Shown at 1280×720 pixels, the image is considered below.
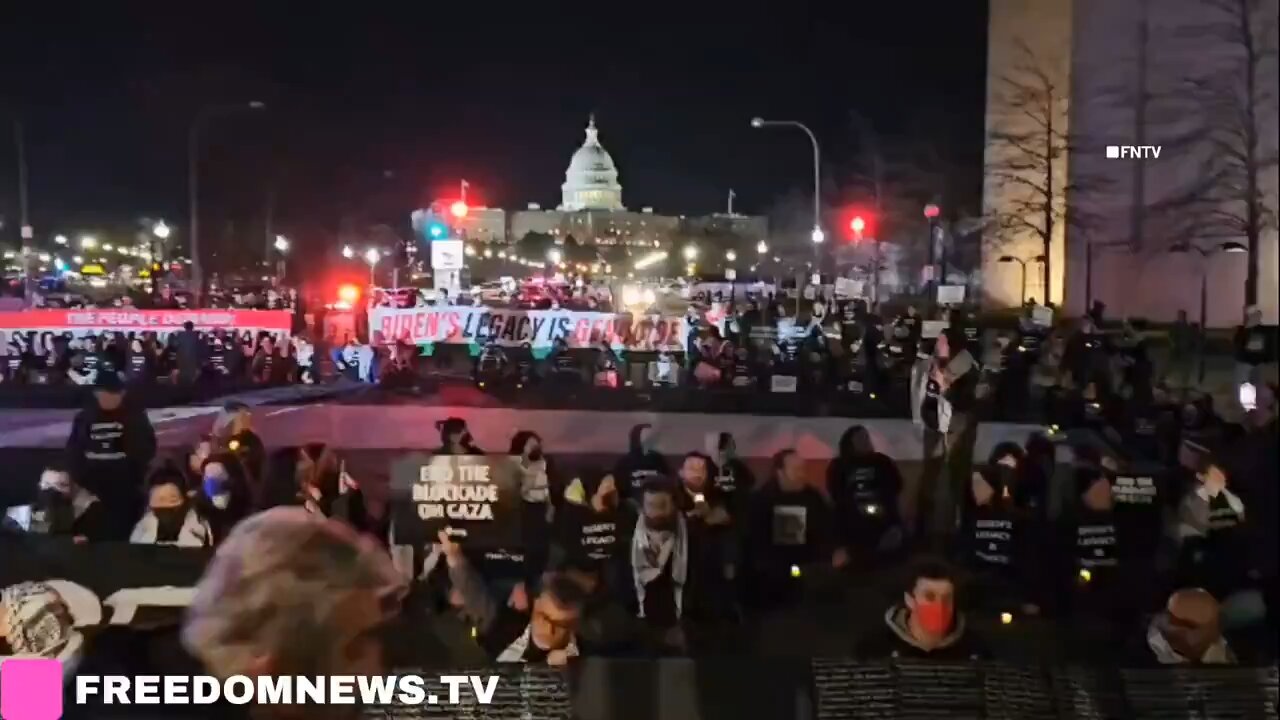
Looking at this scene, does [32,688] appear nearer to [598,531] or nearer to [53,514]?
[53,514]

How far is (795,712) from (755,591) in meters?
1.28

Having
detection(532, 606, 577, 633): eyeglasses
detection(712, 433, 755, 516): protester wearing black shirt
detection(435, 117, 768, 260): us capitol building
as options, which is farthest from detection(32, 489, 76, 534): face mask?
detection(435, 117, 768, 260): us capitol building

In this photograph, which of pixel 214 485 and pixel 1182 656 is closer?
pixel 1182 656

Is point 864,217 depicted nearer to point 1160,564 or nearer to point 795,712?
point 1160,564

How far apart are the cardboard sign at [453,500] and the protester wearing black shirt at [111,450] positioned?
1.63 meters

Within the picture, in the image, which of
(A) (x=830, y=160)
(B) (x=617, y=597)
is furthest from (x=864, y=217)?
(B) (x=617, y=597)

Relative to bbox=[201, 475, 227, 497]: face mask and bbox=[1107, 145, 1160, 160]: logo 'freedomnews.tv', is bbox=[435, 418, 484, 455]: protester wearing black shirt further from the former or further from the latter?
bbox=[1107, 145, 1160, 160]: logo 'freedomnews.tv'

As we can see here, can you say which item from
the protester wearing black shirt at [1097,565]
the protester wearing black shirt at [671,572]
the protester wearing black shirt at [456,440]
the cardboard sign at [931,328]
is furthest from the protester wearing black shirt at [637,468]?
the cardboard sign at [931,328]

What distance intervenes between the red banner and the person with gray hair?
334 inches

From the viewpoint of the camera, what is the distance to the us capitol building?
9.09 m

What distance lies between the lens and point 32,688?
15.2ft

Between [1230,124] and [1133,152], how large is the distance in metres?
0.97

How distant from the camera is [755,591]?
6.03 metres

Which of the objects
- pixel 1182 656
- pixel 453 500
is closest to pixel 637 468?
pixel 453 500
